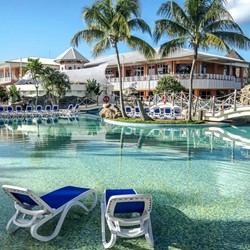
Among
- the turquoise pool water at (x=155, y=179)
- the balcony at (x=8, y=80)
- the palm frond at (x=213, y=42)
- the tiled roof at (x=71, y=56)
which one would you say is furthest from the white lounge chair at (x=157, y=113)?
the tiled roof at (x=71, y=56)

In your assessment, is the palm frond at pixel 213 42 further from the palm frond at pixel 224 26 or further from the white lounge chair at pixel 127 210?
the white lounge chair at pixel 127 210

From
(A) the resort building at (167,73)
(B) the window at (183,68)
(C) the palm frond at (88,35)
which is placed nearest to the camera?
(C) the palm frond at (88,35)

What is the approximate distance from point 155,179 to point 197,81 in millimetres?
28441

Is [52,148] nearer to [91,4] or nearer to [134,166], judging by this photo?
[134,166]

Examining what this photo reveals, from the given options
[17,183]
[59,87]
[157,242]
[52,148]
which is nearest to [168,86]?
[59,87]

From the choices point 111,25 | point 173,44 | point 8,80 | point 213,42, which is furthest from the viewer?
point 8,80

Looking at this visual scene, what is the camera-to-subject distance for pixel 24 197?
431 centimetres

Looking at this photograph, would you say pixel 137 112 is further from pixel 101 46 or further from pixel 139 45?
pixel 101 46

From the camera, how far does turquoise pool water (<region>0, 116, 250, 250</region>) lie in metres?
4.41

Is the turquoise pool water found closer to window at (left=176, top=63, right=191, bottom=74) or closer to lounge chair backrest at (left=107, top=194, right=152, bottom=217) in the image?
lounge chair backrest at (left=107, top=194, right=152, bottom=217)

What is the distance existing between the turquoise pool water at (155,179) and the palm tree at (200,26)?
21.5ft

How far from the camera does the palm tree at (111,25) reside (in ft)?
63.8

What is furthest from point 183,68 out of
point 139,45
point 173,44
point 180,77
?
point 173,44

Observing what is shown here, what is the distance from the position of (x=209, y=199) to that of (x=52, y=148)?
720 cm
